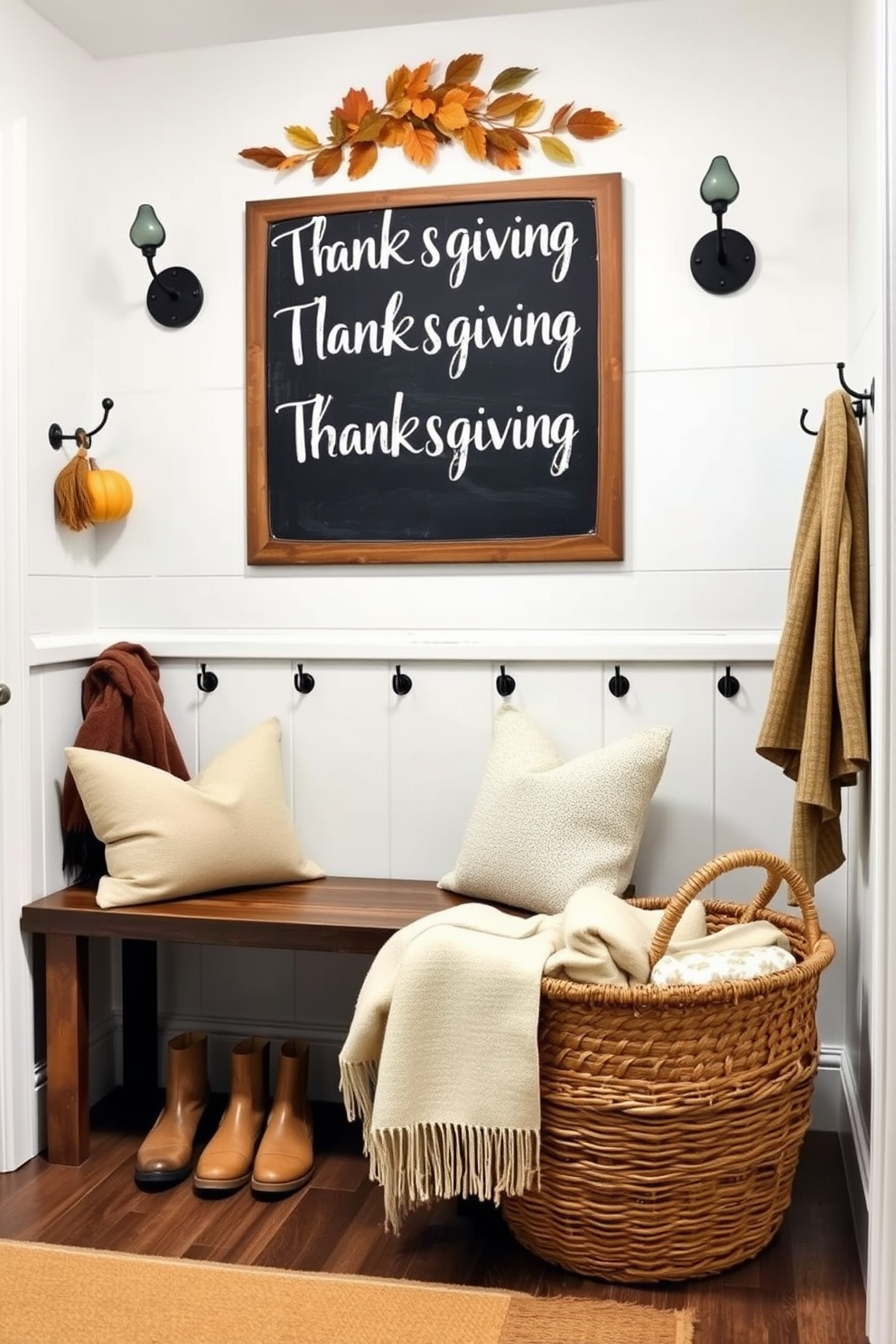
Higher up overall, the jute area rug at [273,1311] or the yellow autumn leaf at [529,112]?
the yellow autumn leaf at [529,112]

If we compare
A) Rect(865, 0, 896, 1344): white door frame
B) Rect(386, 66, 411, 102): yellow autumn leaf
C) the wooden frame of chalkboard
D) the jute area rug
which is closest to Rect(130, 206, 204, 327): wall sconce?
the wooden frame of chalkboard

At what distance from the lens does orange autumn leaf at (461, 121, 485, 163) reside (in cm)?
250

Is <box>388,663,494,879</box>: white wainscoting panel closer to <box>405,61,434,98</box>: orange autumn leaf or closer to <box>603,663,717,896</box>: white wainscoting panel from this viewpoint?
<box>603,663,717,896</box>: white wainscoting panel

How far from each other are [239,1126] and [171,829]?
22.3 inches

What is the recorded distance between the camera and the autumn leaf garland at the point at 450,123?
2480 mm

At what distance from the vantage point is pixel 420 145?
254 centimetres

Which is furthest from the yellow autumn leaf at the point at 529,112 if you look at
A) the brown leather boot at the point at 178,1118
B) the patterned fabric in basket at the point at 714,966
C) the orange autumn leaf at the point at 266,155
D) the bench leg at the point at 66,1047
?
the brown leather boot at the point at 178,1118

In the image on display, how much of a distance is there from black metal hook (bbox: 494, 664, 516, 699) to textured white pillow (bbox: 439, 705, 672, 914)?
0.61ft

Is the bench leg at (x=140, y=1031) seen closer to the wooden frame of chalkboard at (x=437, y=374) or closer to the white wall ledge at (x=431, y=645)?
the white wall ledge at (x=431, y=645)

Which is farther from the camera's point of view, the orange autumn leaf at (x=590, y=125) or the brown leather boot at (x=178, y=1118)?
the orange autumn leaf at (x=590, y=125)

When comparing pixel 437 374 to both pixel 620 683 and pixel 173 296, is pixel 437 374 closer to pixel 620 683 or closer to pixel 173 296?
pixel 173 296

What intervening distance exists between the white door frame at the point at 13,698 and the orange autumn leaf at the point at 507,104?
35.5 inches

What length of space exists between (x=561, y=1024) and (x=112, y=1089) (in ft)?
4.33

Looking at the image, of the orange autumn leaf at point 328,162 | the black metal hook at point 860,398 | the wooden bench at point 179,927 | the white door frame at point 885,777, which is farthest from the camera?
the orange autumn leaf at point 328,162
